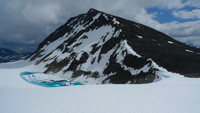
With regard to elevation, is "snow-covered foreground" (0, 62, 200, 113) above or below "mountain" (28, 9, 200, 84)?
below

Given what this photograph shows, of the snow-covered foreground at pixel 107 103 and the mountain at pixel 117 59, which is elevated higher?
the mountain at pixel 117 59

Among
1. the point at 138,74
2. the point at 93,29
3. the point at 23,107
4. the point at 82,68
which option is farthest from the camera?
the point at 93,29

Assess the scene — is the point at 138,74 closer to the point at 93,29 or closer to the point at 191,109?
the point at 191,109

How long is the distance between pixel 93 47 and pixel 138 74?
39360 millimetres

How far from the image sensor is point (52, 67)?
7688 cm

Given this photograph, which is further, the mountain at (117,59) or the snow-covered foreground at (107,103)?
the mountain at (117,59)

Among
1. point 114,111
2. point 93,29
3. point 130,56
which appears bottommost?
point 114,111

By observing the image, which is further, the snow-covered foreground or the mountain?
the mountain

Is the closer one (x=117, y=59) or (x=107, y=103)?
(x=107, y=103)

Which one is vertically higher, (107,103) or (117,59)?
(117,59)

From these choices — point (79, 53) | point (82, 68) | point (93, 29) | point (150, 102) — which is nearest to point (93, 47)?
point (79, 53)

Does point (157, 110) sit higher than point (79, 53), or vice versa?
point (79, 53)

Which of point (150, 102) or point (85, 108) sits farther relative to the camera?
point (150, 102)

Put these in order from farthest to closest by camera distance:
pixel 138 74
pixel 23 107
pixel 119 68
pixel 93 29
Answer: pixel 93 29 → pixel 119 68 → pixel 138 74 → pixel 23 107
